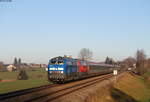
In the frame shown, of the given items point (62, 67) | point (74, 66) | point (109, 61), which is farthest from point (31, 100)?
point (109, 61)

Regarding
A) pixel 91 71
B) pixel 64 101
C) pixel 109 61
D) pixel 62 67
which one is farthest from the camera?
pixel 109 61

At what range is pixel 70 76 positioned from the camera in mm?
27406

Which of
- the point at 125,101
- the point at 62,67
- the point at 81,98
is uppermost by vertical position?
the point at 62,67

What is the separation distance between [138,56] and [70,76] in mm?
90609

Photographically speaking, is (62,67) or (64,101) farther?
(62,67)

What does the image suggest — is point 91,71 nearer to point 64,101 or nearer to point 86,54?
point 64,101

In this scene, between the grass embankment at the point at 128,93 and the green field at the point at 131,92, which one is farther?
the green field at the point at 131,92

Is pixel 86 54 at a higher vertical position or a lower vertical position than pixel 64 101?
higher

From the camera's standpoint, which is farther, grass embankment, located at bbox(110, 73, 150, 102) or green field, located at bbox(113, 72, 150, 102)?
green field, located at bbox(113, 72, 150, 102)

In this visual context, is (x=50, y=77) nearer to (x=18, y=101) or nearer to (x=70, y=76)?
(x=70, y=76)

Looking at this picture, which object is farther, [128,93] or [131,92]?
[131,92]

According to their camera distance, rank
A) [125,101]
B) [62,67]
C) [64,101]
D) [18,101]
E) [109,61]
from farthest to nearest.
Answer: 1. [109,61]
2. [62,67]
3. [125,101]
4. [64,101]
5. [18,101]

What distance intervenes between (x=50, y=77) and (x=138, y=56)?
3651 inches

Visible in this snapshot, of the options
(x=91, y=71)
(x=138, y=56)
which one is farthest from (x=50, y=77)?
(x=138, y=56)
